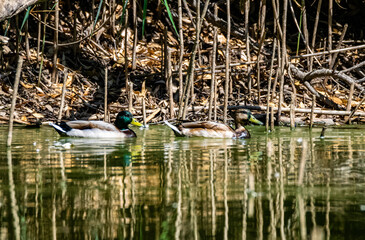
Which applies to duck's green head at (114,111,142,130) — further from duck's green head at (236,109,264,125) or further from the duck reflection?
duck's green head at (236,109,264,125)

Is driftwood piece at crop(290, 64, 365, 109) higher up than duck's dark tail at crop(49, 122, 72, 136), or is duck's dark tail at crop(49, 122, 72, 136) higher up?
driftwood piece at crop(290, 64, 365, 109)

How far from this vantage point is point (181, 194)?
3869 millimetres

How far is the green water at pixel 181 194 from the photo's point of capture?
2.99m

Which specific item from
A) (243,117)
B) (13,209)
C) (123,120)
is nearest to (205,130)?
(243,117)

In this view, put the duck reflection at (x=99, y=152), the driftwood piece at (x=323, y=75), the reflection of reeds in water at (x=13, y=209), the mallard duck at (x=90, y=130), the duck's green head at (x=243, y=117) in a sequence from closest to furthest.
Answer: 1. the reflection of reeds in water at (x=13, y=209)
2. the duck reflection at (x=99, y=152)
3. the mallard duck at (x=90, y=130)
4. the duck's green head at (x=243, y=117)
5. the driftwood piece at (x=323, y=75)

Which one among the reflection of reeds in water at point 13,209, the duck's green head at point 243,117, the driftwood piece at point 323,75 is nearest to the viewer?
the reflection of reeds in water at point 13,209

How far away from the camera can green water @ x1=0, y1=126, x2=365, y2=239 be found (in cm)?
299

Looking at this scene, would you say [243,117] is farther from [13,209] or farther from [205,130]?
[13,209]

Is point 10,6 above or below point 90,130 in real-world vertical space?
above

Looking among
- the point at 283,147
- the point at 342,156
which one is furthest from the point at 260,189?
the point at 283,147

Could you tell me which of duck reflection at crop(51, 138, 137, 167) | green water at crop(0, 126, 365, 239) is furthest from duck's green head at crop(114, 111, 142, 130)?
green water at crop(0, 126, 365, 239)

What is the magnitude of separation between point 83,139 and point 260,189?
526 cm

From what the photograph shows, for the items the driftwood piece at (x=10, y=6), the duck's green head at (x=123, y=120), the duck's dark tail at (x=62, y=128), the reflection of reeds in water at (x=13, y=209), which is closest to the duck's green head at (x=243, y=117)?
the duck's green head at (x=123, y=120)

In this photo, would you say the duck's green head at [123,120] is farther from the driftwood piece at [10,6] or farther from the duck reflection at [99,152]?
the driftwood piece at [10,6]
